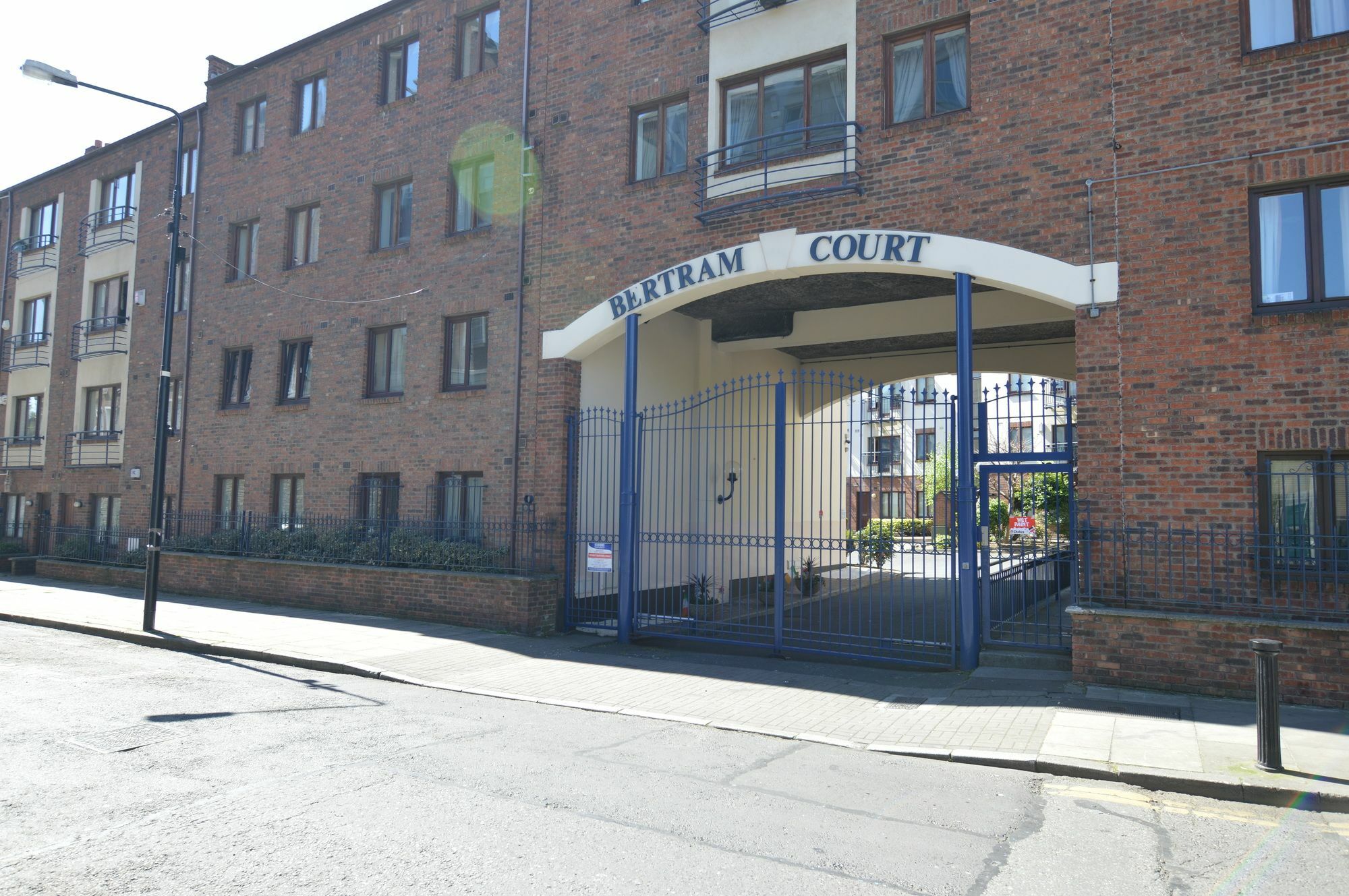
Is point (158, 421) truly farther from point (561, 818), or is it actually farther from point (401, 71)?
point (561, 818)

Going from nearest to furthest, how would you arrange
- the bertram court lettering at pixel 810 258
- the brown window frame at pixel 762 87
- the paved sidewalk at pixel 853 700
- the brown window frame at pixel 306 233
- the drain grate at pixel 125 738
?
the paved sidewalk at pixel 853 700
the drain grate at pixel 125 738
the bertram court lettering at pixel 810 258
the brown window frame at pixel 762 87
the brown window frame at pixel 306 233

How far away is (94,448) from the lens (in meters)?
23.8

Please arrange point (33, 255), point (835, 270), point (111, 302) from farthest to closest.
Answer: point (33, 255), point (111, 302), point (835, 270)

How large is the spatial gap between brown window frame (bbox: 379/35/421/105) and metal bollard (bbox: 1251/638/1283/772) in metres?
16.8

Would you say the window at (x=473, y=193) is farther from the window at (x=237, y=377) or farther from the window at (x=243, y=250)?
the window at (x=237, y=377)

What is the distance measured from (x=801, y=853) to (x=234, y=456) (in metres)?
17.9

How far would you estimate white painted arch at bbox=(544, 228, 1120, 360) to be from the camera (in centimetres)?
1044

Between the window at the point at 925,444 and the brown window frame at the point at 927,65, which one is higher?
the brown window frame at the point at 927,65

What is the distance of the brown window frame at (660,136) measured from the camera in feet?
45.5

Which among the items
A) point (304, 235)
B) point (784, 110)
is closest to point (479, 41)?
point (304, 235)

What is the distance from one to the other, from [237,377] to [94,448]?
6.62m

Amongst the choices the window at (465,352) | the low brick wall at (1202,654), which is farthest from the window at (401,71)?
the low brick wall at (1202,654)

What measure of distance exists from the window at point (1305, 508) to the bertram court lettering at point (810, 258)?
15.0ft

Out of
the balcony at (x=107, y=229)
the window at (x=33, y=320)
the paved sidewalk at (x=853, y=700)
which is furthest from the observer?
the window at (x=33, y=320)
